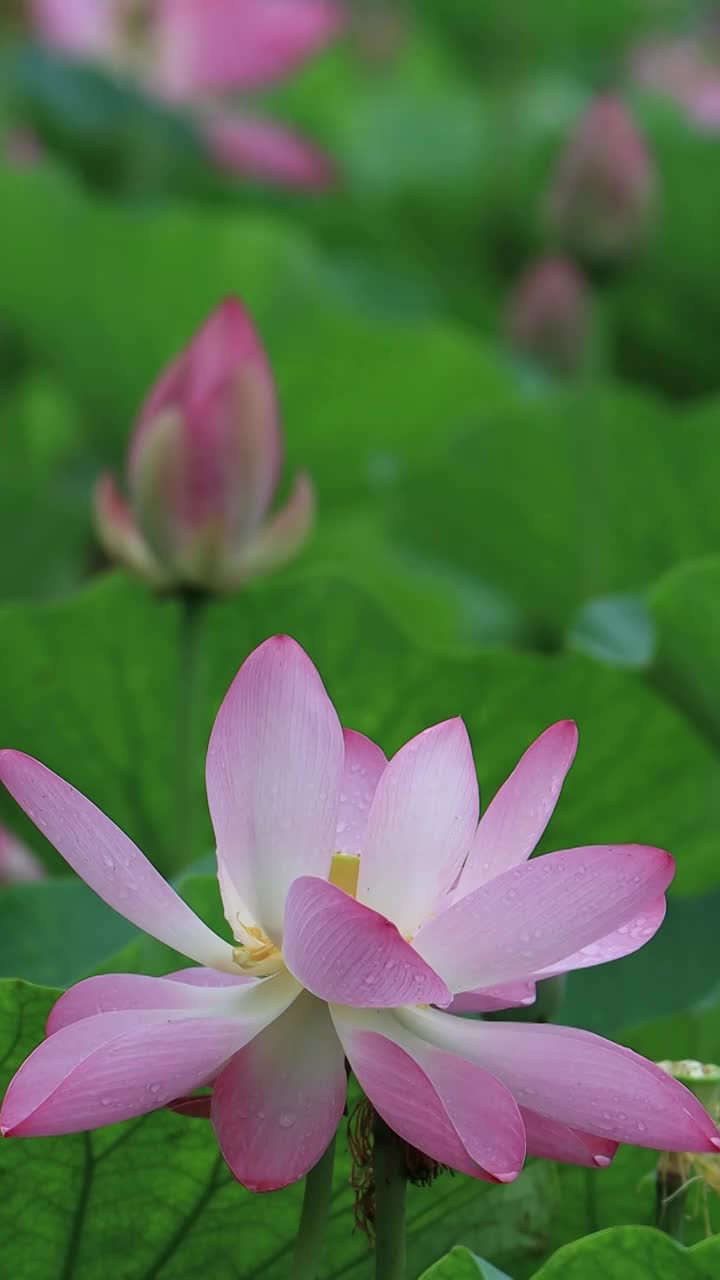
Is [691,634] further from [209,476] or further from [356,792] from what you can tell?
[356,792]

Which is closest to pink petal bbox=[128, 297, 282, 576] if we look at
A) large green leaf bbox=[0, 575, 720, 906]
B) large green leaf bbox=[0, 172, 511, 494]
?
large green leaf bbox=[0, 575, 720, 906]

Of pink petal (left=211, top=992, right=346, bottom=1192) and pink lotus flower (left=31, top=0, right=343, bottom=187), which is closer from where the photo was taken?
pink petal (left=211, top=992, right=346, bottom=1192)

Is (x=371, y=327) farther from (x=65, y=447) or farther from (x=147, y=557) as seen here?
(x=147, y=557)

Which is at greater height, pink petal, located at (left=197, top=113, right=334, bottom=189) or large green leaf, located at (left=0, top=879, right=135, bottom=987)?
large green leaf, located at (left=0, top=879, right=135, bottom=987)

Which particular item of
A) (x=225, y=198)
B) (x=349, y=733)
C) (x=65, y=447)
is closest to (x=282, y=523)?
(x=349, y=733)

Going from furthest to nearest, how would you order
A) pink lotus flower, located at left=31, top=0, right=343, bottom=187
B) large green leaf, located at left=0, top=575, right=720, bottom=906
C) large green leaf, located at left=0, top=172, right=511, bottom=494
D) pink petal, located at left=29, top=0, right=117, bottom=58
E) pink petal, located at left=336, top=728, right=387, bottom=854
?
pink petal, located at left=29, top=0, right=117, bottom=58, pink lotus flower, located at left=31, top=0, right=343, bottom=187, large green leaf, located at left=0, top=172, right=511, bottom=494, large green leaf, located at left=0, top=575, right=720, bottom=906, pink petal, located at left=336, top=728, right=387, bottom=854

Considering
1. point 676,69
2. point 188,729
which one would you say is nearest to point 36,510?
point 188,729

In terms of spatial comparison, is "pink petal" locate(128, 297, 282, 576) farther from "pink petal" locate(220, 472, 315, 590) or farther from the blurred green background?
the blurred green background
